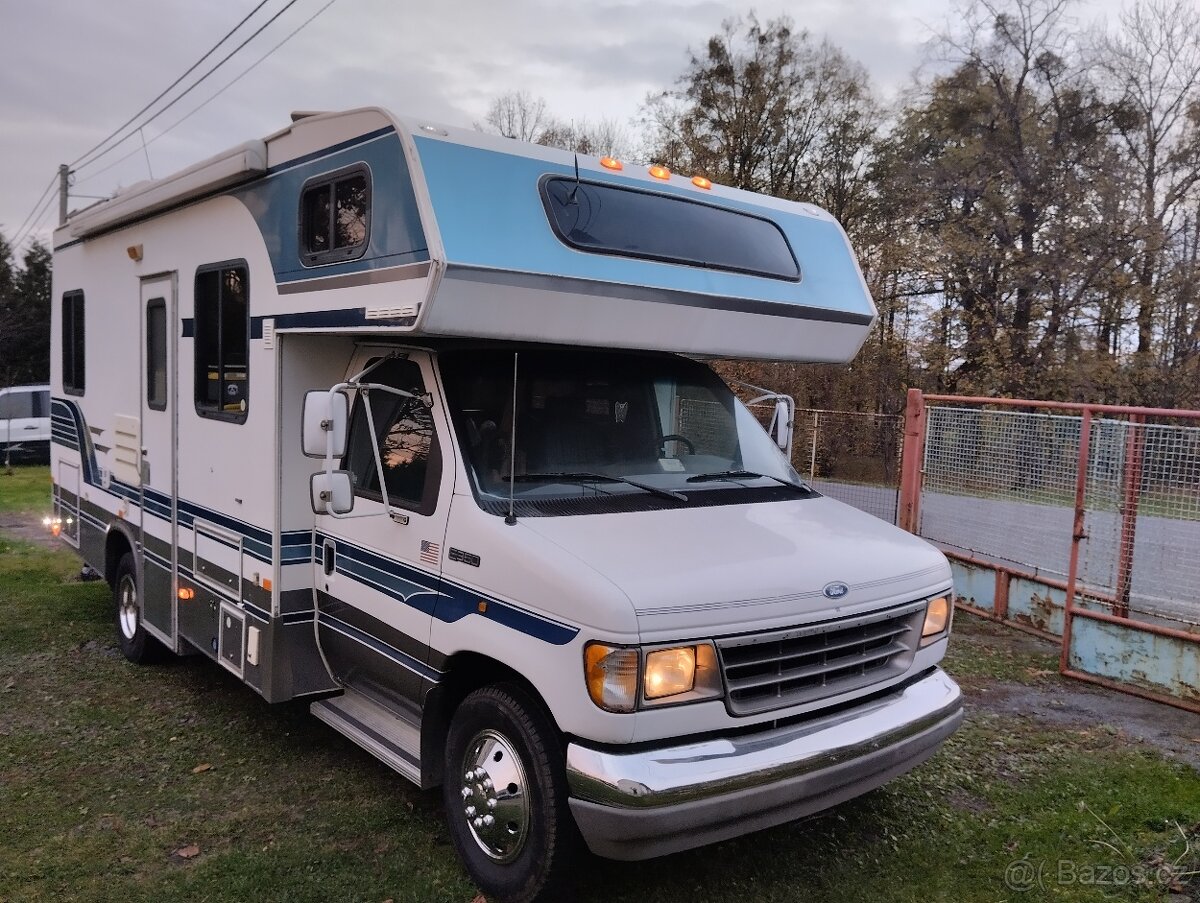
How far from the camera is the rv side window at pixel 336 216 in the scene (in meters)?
4.18

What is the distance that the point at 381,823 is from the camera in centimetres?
447

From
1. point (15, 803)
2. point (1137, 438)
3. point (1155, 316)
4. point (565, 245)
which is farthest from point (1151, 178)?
point (15, 803)

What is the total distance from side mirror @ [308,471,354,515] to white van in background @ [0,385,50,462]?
19.9 m

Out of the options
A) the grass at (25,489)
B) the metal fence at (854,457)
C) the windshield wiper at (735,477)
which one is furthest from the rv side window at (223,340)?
the grass at (25,489)

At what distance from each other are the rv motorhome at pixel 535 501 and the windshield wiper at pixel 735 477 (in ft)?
0.09

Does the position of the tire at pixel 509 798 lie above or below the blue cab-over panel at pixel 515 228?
below

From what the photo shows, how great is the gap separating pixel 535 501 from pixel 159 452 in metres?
3.50

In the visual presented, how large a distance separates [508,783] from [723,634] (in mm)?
1047

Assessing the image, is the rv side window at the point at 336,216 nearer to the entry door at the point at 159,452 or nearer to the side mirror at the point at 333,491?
the side mirror at the point at 333,491

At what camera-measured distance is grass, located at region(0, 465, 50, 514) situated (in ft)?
48.5

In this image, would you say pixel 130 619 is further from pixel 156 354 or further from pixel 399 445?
pixel 399 445

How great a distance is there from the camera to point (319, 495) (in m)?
4.07

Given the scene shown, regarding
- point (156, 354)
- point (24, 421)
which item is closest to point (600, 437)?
point (156, 354)

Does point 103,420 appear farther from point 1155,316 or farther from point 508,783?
point 1155,316
